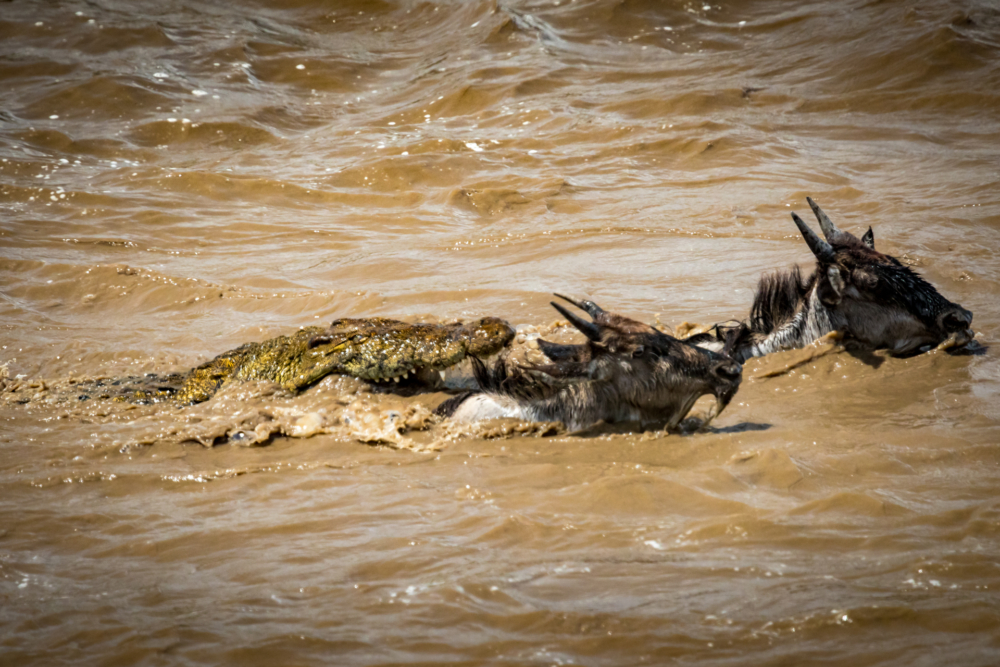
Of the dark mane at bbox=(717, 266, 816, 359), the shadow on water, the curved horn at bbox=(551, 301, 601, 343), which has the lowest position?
the shadow on water

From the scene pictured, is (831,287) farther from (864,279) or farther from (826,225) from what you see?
(826,225)

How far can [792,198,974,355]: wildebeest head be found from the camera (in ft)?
17.5

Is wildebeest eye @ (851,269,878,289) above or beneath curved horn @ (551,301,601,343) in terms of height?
beneath

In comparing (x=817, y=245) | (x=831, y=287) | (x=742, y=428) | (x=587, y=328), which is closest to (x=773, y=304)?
(x=831, y=287)

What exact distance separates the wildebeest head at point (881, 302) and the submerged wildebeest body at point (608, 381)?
4.96 feet

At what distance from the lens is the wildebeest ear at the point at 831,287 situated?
542 cm

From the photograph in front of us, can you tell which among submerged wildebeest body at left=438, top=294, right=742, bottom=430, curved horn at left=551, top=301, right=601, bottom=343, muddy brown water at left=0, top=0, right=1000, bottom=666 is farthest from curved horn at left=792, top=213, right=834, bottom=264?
curved horn at left=551, top=301, right=601, bottom=343

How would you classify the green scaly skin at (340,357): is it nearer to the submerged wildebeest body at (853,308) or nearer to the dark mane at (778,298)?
the submerged wildebeest body at (853,308)

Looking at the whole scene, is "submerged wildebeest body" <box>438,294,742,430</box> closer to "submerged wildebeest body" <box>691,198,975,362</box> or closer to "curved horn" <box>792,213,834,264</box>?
"submerged wildebeest body" <box>691,198,975,362</box>

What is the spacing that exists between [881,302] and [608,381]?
2.04m

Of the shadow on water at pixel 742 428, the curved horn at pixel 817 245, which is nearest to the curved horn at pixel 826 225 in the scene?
the curved horn at pixel 817 245

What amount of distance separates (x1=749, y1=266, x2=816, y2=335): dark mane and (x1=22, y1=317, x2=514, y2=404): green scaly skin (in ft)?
6.39

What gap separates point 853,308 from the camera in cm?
546

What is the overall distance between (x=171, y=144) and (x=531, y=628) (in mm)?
11606
